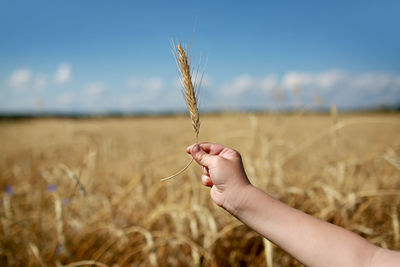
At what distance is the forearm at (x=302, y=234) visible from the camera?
0.54 metres

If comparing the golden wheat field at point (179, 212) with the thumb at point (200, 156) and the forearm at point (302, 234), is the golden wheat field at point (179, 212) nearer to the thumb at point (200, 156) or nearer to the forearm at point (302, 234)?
the thumb at point (200, 156)

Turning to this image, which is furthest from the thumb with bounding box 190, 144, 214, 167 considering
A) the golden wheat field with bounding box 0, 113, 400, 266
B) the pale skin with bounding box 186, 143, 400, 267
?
the golden wheat field with bounding box 0, 113, 400, 266

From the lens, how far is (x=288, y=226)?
0.57 metres

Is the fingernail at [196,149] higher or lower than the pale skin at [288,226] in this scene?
higher

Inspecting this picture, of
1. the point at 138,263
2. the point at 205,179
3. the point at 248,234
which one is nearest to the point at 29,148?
the point at 138,263

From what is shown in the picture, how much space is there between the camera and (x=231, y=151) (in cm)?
65

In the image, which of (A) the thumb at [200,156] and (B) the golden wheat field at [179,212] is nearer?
(A) the thumb at [200,156]

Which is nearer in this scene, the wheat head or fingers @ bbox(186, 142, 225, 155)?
the wheat head

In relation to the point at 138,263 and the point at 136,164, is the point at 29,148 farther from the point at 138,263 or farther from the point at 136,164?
the point at 138,263

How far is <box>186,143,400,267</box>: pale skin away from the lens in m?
0.54

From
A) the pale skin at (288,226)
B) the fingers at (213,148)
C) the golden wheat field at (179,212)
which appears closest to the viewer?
the pale skin at (288,226)

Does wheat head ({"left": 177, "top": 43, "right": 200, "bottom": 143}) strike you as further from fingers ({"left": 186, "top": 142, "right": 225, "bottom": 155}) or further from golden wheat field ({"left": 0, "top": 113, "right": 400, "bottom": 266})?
golden wheat field ({"left": 0, "top": 113, "right": 400, "bottom": 266})

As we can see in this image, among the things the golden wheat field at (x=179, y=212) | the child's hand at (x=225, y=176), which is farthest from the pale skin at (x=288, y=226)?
the golden wheat field at (x=179, y=212)

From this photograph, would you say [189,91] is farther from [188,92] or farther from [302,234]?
[302,234]
